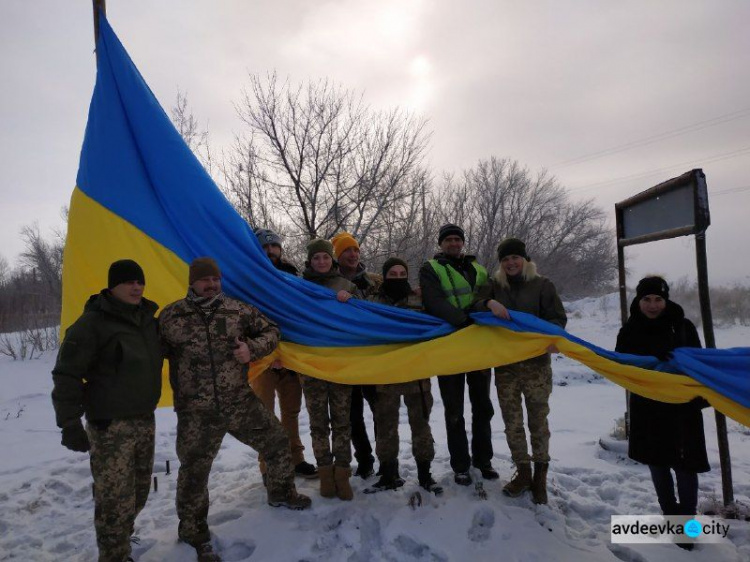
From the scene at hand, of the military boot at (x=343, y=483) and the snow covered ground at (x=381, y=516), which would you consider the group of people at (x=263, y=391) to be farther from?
the snow covered ground at (x=381, y=516)

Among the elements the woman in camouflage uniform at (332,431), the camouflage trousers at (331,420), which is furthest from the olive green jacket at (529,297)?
the camouflage trousers at (331,420)

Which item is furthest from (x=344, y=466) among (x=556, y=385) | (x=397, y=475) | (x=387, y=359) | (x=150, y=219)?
(x=556, y=385)

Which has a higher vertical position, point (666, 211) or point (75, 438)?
point (666, 211)

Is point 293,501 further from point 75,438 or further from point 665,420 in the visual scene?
point 665,420

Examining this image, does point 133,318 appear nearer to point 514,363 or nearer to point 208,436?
point 208,436

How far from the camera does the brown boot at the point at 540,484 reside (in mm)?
3793

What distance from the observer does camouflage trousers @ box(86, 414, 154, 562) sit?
9.56 ft

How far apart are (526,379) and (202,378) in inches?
102

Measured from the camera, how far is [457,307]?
3.90 meters

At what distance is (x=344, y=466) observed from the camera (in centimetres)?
386

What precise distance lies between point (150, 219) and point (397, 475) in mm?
3156

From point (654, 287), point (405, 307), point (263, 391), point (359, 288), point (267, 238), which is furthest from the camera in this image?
point (267, 238)

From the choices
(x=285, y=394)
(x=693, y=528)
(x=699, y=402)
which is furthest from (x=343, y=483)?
(x=699, y=402)

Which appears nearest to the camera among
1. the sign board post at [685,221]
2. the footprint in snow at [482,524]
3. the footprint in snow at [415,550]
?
the footprint in snow at [415,550]
